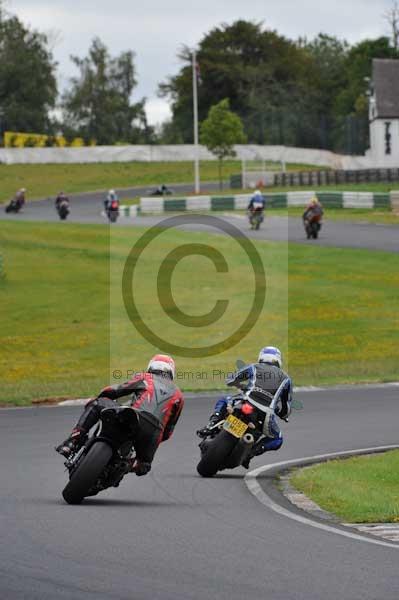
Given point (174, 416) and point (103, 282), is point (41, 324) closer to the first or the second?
point (103, 282)

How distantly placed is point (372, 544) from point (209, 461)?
4.21m

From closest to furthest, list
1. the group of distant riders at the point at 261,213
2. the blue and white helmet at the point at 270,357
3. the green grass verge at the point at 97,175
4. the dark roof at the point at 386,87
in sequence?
the blue and white helmet at the point at 270,357 → the group of distant riders at the point at 261,213 → the green grass verge at the point at 97,175 → the dark roof at the point at 386,87

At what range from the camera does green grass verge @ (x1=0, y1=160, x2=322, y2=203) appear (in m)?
85.1

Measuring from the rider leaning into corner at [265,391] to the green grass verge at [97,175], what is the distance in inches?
2718

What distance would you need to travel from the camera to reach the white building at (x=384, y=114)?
90875 millimetres

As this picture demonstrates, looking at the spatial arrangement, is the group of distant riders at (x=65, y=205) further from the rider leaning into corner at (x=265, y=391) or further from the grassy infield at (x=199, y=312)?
the rider leaning into corner at (x=265, y=391)

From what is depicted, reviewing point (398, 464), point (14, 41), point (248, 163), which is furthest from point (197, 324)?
point (14, 41)

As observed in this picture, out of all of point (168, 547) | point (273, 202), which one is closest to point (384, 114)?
point (273, 202)

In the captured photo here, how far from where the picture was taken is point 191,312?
33469 millimetres

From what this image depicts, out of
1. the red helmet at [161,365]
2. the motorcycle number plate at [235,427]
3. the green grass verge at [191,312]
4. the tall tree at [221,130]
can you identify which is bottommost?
the green grass verge at [191,312]

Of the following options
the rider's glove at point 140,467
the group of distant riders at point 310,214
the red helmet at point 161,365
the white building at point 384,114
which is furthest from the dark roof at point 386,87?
the rider's glove at point 140,467

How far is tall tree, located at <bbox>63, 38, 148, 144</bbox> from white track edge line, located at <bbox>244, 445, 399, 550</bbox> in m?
106

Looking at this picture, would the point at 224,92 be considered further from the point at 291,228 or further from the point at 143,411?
the point at 143,411

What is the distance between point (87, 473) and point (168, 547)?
6.72 feet
